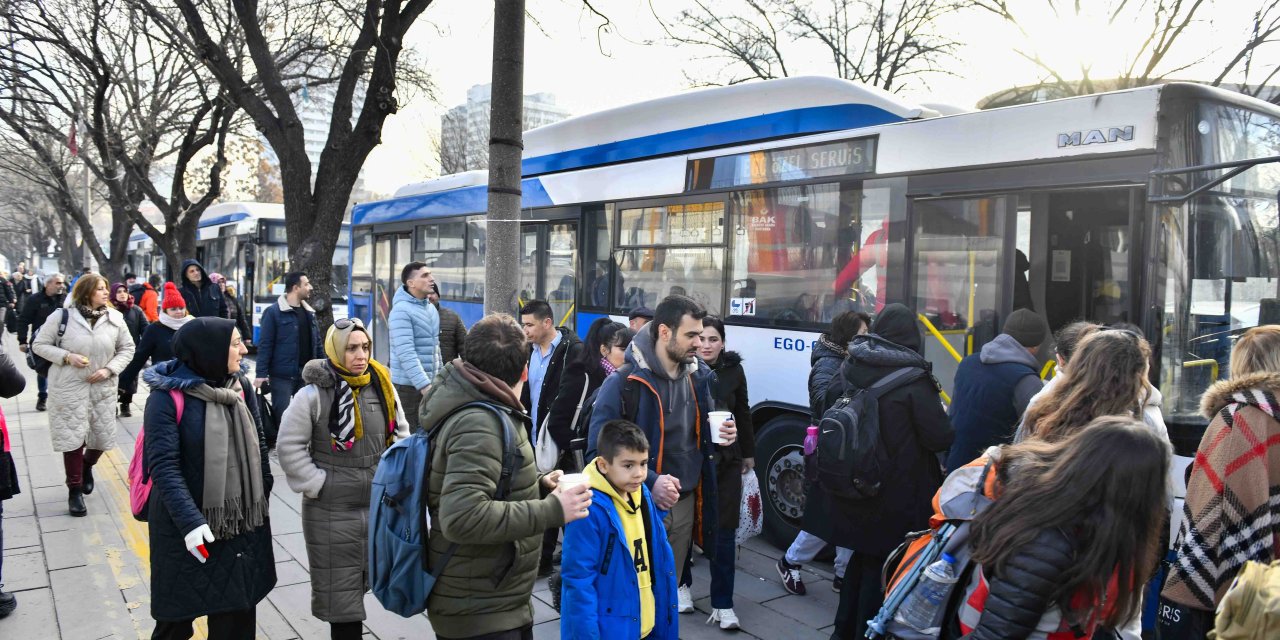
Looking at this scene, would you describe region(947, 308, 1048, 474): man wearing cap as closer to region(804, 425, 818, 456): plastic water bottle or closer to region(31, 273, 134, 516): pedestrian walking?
region(804, 425, 818, 456): plastic water bottle

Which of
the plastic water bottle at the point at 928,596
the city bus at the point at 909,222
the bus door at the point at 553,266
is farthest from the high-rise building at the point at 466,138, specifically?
the plastic water bottle at the point at 928,596

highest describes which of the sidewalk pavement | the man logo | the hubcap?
the man logo

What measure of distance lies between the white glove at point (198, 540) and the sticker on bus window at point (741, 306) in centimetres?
416

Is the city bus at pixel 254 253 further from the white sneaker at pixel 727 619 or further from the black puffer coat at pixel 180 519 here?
the black puffer coat at pixel 180 519

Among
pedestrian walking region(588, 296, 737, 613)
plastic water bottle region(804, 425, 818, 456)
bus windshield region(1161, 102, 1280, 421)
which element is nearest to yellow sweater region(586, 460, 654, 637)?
pedestrian walking region(588, 296, 737, 613)

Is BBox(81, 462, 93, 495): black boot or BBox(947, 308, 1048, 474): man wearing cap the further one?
BBox(81, 462, 93, 495): black boot

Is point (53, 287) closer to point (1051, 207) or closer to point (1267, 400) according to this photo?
point (1051, 207)

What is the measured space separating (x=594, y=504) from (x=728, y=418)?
131 cm

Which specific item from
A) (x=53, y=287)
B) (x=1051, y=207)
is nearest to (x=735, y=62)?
(x=53, y=287)

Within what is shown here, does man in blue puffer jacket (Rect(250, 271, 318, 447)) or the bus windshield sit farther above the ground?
the bus windshield

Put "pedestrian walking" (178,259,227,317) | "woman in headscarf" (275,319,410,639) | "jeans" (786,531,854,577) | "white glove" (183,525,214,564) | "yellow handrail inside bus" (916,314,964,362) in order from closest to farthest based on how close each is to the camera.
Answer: "white glove" (183,525,214,564) → "woman in headscarf" (275,319,410,639) → "jeans" (786,531,854,577) → "yellow handrail inside bus" (916,314,964,362) → "pedestrian walking" (178,259,227,317)

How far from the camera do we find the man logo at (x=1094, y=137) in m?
4.52

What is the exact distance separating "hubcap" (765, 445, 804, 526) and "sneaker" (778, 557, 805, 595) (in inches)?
24.4

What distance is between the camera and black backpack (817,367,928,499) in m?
3.73
